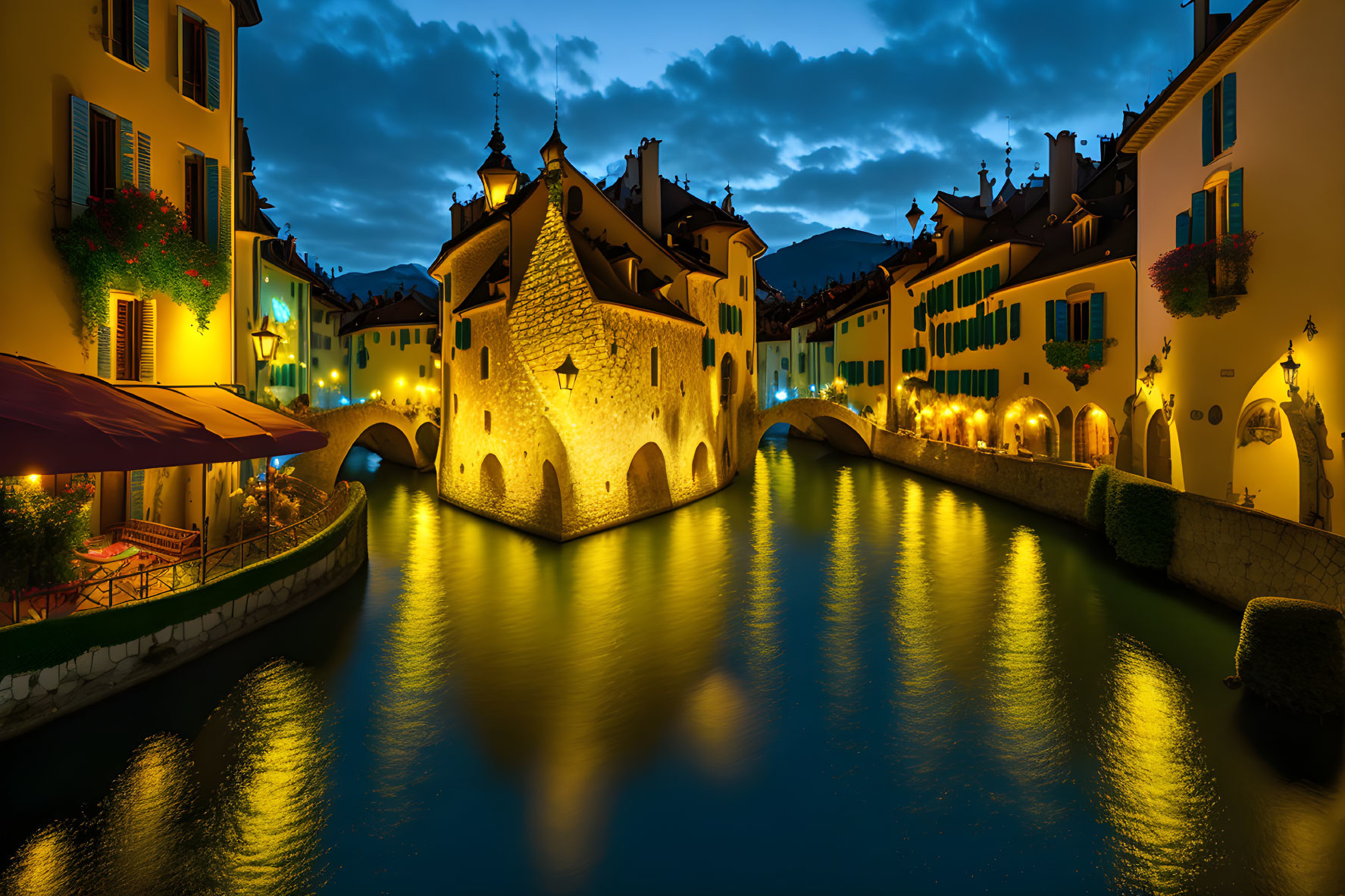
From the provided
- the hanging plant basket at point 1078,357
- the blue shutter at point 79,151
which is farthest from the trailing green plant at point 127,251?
the hanging plant basket at point 1078,357

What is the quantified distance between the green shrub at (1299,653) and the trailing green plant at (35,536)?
1662 cm

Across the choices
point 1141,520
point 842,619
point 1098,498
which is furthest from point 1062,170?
point 842,619

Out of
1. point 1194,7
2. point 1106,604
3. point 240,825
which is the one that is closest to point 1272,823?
point 1106,604

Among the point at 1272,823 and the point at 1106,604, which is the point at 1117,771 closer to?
the point at 1272,823

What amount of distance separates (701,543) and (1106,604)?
1068cm

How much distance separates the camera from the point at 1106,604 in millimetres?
14648

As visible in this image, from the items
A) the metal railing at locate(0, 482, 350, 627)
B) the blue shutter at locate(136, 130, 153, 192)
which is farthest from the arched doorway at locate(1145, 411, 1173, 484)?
the blue shutter at locate(136, 130, 153, 192)

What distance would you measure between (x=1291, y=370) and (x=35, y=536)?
1990 centimetres

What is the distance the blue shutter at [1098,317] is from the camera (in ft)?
69.3

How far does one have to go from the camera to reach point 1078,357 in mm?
21594

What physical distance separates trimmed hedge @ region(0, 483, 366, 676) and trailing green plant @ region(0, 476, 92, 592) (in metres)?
0.68

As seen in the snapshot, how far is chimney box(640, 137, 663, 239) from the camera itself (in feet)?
88.7

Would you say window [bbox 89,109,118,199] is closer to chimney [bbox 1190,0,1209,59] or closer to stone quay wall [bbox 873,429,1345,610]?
stone quay wall [bbox 873,429,1345,610]

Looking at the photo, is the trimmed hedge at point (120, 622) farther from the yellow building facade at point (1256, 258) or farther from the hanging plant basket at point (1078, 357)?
the hanging plant basket at point (1078, 357)
